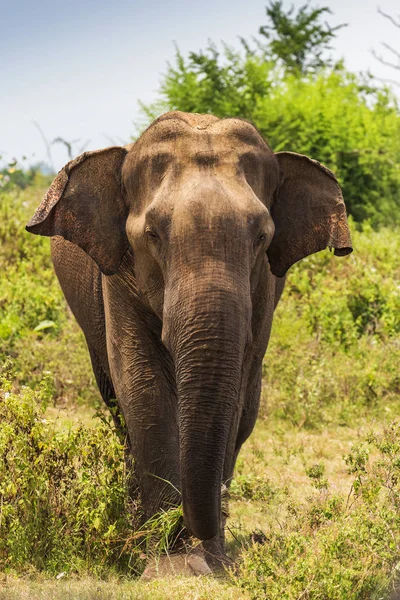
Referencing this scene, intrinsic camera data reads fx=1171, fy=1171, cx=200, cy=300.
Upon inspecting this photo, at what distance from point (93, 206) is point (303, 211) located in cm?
117

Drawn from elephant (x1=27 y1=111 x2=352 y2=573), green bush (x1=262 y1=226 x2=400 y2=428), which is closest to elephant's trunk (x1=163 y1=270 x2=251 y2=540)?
elephant (x1=27 y1=111 x2=352 y2=573)

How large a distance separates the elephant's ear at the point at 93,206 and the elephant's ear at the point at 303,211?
88 centimetres

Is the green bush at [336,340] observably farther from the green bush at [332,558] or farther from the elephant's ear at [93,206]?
the green bush at [332,558]

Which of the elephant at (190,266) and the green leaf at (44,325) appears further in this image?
the green leaf at (44,325)

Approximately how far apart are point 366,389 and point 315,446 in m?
1.54

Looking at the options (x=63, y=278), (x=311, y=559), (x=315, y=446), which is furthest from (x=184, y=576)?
(x=315, y=446)

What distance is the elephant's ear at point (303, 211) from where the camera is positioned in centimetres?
649

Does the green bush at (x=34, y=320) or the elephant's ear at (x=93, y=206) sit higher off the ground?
the elephant's ear at (x=93, y=206)

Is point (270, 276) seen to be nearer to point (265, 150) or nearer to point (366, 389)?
point (265, 150)

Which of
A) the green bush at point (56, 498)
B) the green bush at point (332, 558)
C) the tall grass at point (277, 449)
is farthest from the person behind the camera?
the green bush at point (56, 498)

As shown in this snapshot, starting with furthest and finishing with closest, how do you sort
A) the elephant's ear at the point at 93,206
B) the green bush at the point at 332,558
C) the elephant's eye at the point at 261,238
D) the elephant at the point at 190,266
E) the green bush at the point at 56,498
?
the elephant's ear at the point at 93,206 → the green bush at the point at 56,498 → the elephant's eye at the point at 261,238 → the elephant at the point at 190,266 → the green bush at the point at 332,558

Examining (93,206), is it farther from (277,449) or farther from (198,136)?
(277,449)

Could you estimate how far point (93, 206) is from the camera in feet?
20.9

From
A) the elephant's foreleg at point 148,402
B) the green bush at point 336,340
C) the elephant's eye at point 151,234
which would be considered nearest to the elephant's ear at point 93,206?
the elephant's foreleg at point 148,402
